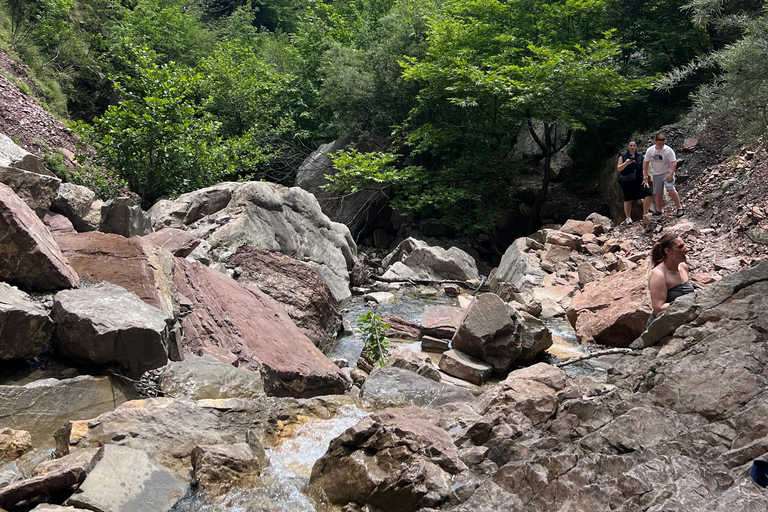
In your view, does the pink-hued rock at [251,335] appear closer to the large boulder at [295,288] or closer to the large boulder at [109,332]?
the large boulder at [109,332]

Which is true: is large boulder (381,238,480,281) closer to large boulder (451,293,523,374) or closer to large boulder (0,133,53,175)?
large boulder (451,293,523,374)

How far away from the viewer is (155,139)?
12203 millimetres

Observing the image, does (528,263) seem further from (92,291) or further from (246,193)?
(92,291)

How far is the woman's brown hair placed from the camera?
18.2 ft

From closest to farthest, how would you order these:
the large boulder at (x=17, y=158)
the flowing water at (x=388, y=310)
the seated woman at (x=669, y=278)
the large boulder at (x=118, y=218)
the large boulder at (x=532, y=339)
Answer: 1. the seated woman at (x=669, y=278)
2. the large boulder at (x=532, y=339)
3. the large boulder at (x=17, y=158)
4. the large boulder at (x=118, y=218)
5. the flowing water at (x=388, y=310)

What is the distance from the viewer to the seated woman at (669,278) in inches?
217

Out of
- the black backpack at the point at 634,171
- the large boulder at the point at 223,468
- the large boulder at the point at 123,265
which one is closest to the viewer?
the large boulder at the point at 223,468

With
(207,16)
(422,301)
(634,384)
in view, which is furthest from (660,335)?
(207,16)

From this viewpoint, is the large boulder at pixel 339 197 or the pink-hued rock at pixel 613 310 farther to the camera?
the large boulder at pixel 339 197

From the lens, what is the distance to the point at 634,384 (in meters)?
4.02

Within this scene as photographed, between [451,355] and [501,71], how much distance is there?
11059 mm

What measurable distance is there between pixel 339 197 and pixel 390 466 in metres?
16.4

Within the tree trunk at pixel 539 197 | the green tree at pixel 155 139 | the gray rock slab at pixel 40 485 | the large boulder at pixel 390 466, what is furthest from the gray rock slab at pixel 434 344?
the tree trunk at pixel 539 197

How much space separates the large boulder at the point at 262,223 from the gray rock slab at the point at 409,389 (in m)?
4.35
